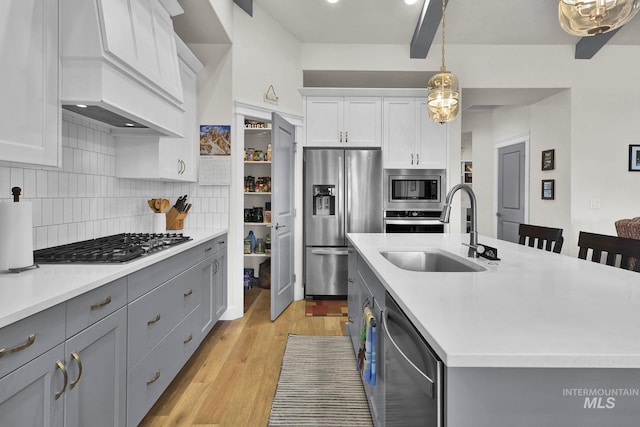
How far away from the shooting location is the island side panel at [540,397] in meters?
0.68

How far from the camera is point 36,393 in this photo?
1.01 metres

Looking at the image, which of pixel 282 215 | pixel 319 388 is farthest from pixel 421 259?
pixel 282 215

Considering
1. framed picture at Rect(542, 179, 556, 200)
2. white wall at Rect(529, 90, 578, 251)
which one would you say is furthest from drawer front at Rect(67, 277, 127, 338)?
framed picture at Rect(542, 179, 556, 200)

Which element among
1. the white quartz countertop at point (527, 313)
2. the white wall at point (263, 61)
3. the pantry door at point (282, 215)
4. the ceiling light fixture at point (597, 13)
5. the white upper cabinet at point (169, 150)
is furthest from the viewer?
the white wall at point (263, 61)

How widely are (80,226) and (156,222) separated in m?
0.73

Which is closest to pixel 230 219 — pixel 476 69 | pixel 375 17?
pixel 375 17

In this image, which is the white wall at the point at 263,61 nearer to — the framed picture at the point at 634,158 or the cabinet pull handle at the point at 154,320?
the cabinet pull handle at the point at 154,320

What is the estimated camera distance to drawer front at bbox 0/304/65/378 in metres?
0.90

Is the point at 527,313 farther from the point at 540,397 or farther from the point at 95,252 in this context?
the point at 95,252

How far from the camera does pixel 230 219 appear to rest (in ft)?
11.1

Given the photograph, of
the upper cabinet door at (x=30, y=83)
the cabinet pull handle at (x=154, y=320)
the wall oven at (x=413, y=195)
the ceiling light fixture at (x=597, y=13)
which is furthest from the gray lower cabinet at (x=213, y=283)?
the ceiling light fixture at (x=597, y=13)

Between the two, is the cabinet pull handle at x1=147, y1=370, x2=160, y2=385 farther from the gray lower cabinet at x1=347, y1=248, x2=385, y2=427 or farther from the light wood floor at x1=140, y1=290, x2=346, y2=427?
the gray lower cabinet at x1=347, y1=248, x2=385, y2=427

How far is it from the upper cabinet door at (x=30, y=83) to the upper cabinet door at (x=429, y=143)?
11.7 feet

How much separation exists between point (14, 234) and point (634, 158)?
6024mm
